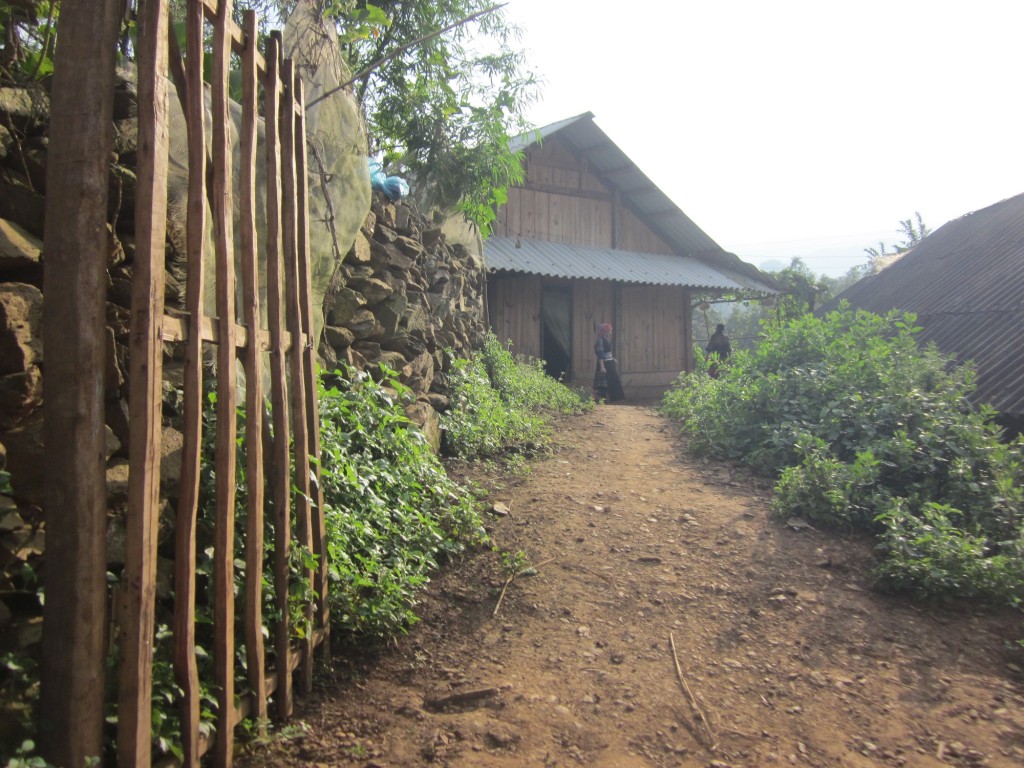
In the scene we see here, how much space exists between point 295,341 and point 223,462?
79 centimetres

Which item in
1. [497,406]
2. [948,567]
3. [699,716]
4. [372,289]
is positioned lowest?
[699,716]

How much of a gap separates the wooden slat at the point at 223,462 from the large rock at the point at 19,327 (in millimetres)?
547

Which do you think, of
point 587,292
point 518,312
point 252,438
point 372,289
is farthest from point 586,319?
point 252,438

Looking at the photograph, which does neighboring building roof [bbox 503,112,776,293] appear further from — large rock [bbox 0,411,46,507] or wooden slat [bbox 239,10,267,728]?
large rock [bbox 0,411,46,507]

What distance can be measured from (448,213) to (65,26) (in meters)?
6.49

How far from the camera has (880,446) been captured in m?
6.09

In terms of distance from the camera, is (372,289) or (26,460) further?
(372,289)

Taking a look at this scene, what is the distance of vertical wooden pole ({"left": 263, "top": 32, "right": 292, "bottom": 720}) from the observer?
272cm

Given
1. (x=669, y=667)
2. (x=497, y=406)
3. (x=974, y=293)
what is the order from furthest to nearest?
(x=974, y=293) < (x=497, y=406) < (x=669, y=667)

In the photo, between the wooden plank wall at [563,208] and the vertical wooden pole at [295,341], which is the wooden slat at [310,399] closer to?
the vertical wooden pole at [295,341]

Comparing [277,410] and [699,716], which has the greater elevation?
[277,410]

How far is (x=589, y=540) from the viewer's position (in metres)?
4.94

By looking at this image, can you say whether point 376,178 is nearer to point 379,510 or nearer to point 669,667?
point 379,510

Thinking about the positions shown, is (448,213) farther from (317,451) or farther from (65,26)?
(65,26)
